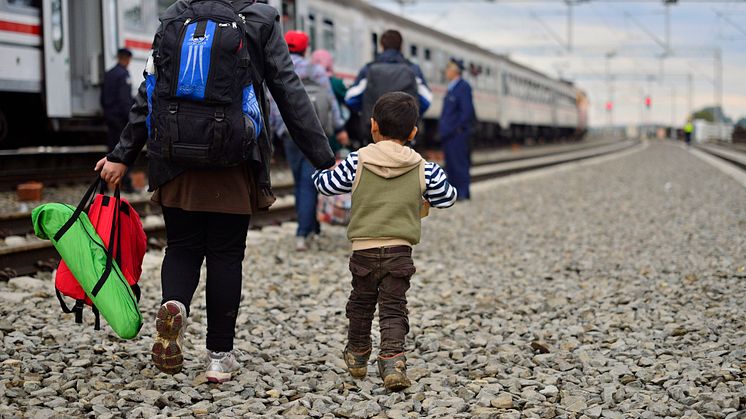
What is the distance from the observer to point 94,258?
380 centimetres

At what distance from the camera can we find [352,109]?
8.41 metres

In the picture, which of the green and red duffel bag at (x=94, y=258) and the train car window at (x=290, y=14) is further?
the train car window at (x=290, y=14)

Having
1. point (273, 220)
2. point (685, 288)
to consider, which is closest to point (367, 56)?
point (273, 220)

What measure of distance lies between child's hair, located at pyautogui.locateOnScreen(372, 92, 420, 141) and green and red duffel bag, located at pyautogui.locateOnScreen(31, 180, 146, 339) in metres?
1.15

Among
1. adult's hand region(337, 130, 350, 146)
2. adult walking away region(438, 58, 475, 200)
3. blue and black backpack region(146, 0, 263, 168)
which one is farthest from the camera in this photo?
adult walking away region(438, 58, 475, 200)

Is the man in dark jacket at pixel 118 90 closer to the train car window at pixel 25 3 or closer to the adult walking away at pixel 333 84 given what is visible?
the train car window at pixel 25 3

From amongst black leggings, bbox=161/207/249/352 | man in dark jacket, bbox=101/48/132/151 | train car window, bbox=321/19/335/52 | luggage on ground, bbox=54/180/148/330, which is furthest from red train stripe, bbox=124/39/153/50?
black leggings, bbox=161/207/249/352

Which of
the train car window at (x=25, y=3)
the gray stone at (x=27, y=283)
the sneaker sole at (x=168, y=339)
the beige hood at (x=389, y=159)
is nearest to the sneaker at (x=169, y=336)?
the sneaker sole at (x=168, y=339)

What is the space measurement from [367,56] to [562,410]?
1597 centimetres

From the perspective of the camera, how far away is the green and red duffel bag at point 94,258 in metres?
3.75

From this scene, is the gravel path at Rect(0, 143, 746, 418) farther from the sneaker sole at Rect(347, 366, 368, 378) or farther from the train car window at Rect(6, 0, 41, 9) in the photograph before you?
the train car window at Rect(6, 0, 41, 9)

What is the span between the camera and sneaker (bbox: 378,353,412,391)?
3.88 metres

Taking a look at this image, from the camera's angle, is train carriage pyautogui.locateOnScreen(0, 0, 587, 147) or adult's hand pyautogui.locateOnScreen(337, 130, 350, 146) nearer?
adult's hand pyautogui.locateOnScreen(337, 130, 350, 146)

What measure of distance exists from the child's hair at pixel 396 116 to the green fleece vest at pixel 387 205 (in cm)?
17
